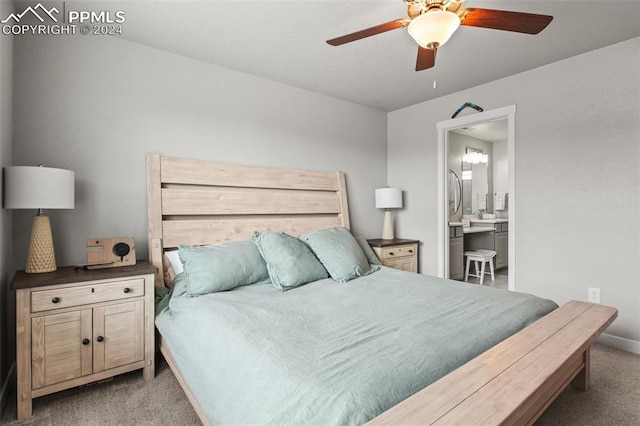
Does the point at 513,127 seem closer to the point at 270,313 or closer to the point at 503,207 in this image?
the point at 270,313

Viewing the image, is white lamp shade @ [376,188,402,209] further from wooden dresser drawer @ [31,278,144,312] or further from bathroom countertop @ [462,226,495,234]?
wooden dresser drawer @ [31,278,144,312]

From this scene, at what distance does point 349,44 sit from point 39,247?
2587mm

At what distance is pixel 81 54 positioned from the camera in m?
2.36

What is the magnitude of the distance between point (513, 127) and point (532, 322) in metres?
2.24

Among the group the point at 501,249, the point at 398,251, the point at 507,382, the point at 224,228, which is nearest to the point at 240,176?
the point at 224,228

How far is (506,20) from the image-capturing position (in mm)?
1609

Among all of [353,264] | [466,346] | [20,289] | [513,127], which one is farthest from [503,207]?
[20,289]

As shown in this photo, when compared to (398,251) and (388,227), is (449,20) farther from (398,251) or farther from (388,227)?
(388,227)

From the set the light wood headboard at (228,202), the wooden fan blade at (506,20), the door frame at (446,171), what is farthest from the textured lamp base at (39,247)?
the door frame at (446,171)

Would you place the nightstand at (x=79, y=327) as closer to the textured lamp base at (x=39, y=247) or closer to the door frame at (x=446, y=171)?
the textured lamp base at (x=39, y=247)

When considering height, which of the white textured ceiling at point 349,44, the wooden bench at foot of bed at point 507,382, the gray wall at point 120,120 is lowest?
the wooden bench at foot of bed at point 507,382

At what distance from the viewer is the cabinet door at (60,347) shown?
5.90ft

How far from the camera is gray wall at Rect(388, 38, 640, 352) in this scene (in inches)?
103

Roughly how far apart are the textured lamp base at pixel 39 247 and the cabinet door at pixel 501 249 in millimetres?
6010
